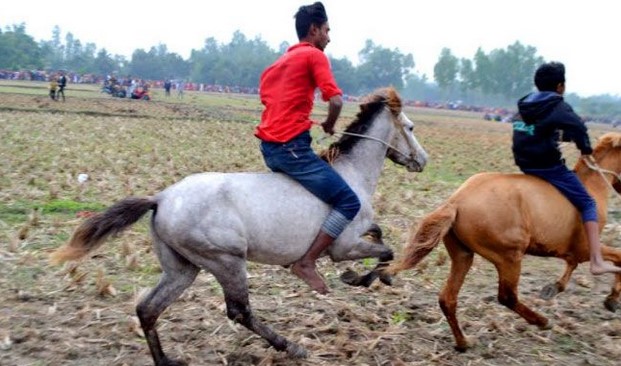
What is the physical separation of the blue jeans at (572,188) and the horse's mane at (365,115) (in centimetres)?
152

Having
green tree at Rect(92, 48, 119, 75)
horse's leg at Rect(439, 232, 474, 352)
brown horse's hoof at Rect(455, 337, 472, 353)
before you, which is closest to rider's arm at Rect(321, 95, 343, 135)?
horse's leg at Rect(439, 232, 474, 352)

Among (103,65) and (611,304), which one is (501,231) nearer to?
(611,304)

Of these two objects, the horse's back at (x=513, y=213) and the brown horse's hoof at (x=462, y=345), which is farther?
the brown horse's hoof at (x=462, y=345)

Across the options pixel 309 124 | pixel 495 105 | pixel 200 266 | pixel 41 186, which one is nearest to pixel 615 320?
pixel 309 124

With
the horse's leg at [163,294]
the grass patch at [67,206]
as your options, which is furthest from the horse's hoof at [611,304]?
the grass patch at [67,206]

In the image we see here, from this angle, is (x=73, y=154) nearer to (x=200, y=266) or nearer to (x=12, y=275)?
(x=12, y=275)

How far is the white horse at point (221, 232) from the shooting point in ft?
17.5

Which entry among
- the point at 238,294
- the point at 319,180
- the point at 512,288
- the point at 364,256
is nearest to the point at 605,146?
the point at 512,288

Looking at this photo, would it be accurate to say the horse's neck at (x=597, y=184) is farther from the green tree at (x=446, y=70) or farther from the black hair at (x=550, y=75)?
the green tree at (x=446, y=70)

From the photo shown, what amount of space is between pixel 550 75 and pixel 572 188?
1087 millimetres

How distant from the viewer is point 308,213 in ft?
18.5

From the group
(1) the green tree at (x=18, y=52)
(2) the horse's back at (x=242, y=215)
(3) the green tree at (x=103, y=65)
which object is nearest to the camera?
(2) the horse's back at (x=242, y=215)

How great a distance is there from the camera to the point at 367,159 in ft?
20.4

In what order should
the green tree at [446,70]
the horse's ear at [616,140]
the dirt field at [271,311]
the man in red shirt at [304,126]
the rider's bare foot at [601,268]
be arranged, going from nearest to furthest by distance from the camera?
the man in red shirt at [304,126], the dirt field at [271,311], the rider's bare foot at [601,268], the horse's ear at [616,140], the green tree at [446,70]
